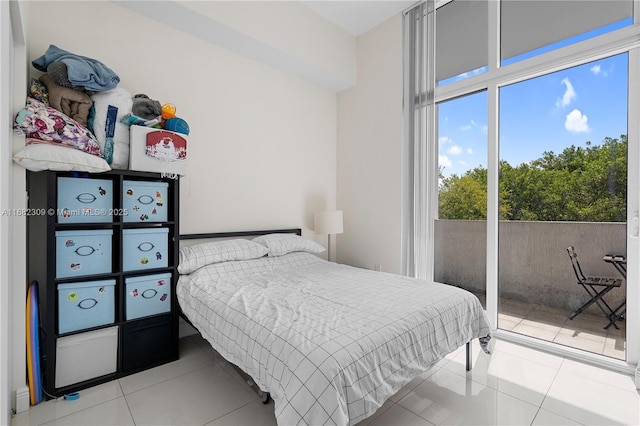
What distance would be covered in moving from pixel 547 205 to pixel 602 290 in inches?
29.7

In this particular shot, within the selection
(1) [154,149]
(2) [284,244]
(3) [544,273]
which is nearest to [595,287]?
(3) [544,273]

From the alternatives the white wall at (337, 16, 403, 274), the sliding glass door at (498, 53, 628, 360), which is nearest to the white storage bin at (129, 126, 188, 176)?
the white wall at (337, 16, 403, 274)

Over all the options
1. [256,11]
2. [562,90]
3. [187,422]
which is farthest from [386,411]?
[256,11]

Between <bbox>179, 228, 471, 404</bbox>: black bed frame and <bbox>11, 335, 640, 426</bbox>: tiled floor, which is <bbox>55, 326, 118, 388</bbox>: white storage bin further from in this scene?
<bbox>179, 228, 471, 404</bbox>: black bed frame

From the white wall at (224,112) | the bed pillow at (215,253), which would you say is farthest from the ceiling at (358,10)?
the bed pillow at (215,253)

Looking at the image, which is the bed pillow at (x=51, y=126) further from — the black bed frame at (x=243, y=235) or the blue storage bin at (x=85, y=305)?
the black bed frame at (x=243, y=235)

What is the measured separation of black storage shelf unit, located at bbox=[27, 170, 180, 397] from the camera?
5.94ft

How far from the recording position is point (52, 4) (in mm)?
2156

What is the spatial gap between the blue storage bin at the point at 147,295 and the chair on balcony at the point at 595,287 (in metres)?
3.22

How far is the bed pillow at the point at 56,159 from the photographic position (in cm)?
168

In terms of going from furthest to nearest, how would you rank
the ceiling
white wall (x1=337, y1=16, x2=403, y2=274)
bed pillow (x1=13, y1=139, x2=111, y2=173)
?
white wall (x1=337, y1=16, x2=403, y2=274) < the ceiling < bed pillow (x1=13, y1=139, x2=111, y2=173)

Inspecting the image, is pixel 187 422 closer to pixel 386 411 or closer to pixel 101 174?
pixel 386 411

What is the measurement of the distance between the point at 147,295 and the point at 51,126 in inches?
47.5

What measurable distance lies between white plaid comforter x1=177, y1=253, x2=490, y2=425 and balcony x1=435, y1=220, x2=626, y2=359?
0.93 m
